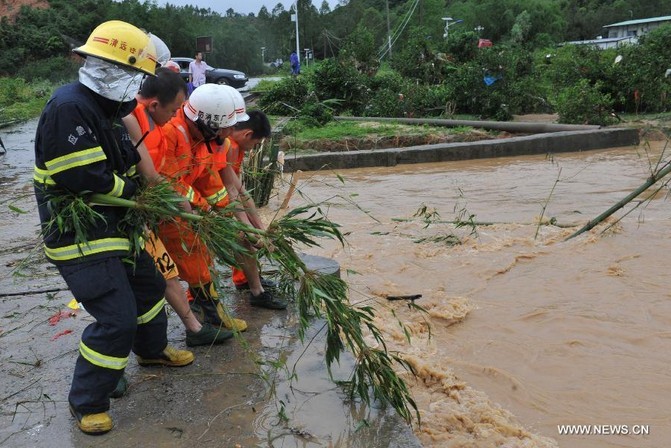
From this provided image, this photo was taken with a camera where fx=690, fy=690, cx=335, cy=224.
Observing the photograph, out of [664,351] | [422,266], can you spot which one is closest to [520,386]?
[664,351]

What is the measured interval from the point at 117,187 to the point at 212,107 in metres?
1.01

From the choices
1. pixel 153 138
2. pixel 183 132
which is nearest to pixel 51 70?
pixel 183 132

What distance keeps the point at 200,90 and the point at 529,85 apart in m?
14.5

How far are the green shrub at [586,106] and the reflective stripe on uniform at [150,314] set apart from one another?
12513 millimetres

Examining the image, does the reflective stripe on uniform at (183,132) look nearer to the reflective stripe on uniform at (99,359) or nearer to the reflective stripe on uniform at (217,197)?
the reflective stripe on uniform at (217,197)

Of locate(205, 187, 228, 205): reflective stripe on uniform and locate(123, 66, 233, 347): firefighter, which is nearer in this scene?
locate(123, 66, 233, 347): firefighter

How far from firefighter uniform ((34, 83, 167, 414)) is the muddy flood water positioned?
29cm

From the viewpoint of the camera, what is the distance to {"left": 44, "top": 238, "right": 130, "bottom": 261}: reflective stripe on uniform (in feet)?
9.41

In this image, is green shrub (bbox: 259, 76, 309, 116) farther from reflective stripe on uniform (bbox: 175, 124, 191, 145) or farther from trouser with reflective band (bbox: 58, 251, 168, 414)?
trouser with reflective band (bbox: 58, 251, 168, 414)

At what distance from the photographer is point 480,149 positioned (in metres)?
12.5

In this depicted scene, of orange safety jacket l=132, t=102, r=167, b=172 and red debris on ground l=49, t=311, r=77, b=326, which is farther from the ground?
orange safety jacket l=132, t=102, r=167, b=172

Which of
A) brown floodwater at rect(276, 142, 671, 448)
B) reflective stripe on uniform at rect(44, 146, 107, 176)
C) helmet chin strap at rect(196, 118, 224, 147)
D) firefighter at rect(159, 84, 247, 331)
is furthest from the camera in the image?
helmet chin strap at rect(196, 118, 224, 147)

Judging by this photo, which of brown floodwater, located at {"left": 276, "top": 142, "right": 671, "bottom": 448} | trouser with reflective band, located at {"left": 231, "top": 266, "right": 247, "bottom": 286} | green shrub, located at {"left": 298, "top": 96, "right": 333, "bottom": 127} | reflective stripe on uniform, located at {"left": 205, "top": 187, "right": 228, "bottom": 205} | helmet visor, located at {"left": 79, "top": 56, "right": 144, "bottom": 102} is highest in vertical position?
helmet visor, located at {"left": 79, "top": 56, "right": 144, "bottom": 102}

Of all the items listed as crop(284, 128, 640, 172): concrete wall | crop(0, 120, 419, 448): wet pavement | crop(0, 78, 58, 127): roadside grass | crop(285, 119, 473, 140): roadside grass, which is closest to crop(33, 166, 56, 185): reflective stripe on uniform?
crop(0, 120, 419, 448): wet pavement
